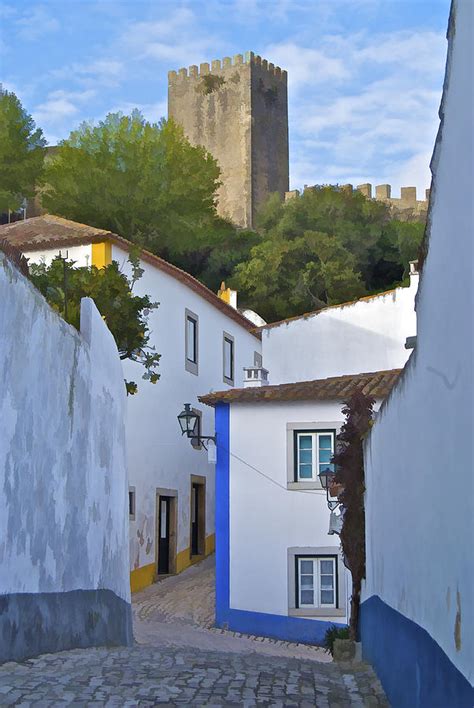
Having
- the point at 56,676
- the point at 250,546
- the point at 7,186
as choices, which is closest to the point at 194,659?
the point at 56,676

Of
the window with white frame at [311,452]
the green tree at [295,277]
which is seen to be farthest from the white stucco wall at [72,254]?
the green tree at [295,277]

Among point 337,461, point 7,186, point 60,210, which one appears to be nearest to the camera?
point 337,461

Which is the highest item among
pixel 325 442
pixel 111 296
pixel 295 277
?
pixel 295 277

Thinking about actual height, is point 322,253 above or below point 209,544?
above

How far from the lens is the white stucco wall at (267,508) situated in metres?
16.6

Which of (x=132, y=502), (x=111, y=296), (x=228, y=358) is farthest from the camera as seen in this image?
(x=228, y=358)

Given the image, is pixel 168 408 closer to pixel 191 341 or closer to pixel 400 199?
pixel 191 341

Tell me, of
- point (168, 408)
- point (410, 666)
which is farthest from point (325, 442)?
point (410, 666)

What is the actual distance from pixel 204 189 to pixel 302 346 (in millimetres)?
15544

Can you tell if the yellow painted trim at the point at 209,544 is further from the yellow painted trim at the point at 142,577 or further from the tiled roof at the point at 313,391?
the tiled roof at the point at 313,391

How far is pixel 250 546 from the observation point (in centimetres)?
1689

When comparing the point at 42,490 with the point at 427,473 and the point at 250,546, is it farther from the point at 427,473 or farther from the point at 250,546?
the point at 250,546

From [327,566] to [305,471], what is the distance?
5.07 ft

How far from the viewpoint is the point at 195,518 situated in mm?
23297
